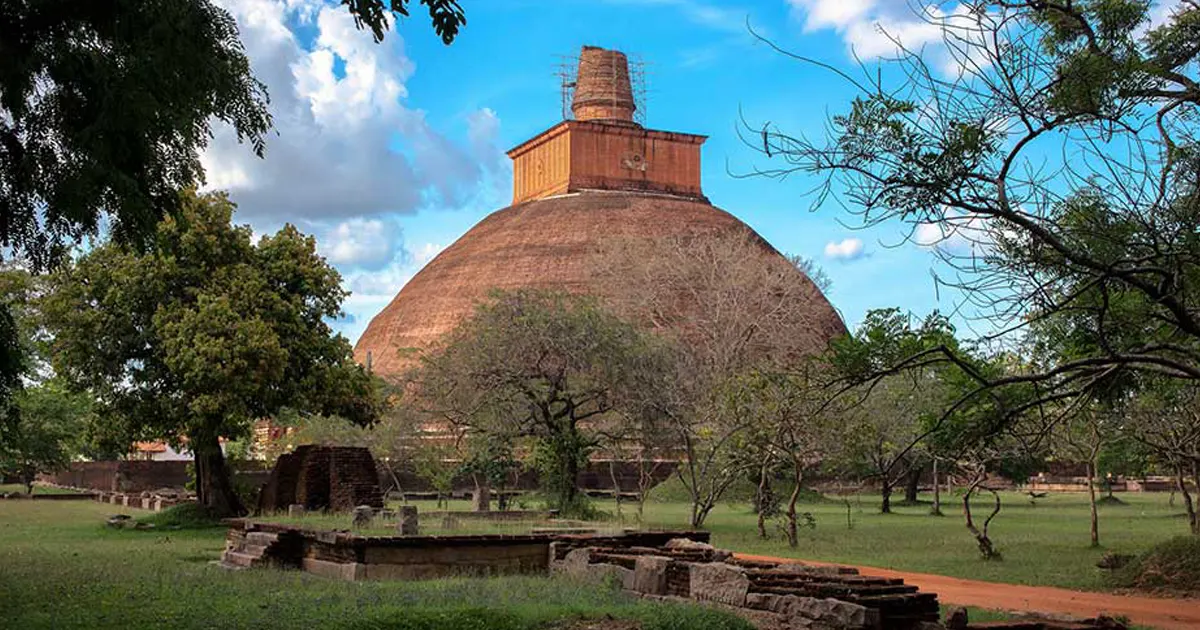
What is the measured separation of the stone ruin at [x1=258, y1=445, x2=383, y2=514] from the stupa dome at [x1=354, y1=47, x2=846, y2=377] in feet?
92.3

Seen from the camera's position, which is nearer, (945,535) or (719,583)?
(719,583)

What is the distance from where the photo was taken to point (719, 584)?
36.1 feet

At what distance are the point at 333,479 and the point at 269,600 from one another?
10.0 meters

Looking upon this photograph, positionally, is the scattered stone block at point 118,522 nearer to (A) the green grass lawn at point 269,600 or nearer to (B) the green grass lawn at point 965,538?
(A) the green grass lawn at point 269,600

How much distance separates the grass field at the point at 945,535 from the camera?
16.9 metres

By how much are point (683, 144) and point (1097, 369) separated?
48081mm

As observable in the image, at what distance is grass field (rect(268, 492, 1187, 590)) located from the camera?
16.9 meters

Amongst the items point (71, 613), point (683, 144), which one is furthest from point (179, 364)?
point (683, 144)

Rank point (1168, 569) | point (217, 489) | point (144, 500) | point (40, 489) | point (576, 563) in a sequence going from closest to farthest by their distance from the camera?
point (576, 563) → point (1168, 569) → point (217, 489) → point (144, 500) → point (40, 489)

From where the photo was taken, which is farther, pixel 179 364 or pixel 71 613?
pixel 179 364

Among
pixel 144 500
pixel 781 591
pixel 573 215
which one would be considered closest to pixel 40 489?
pixel 144 500

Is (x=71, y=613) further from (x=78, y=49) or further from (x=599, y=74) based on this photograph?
(x=599, y=74)

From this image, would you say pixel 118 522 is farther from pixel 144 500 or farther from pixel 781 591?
pixel 781 591

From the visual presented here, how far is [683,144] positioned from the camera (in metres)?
59.3
